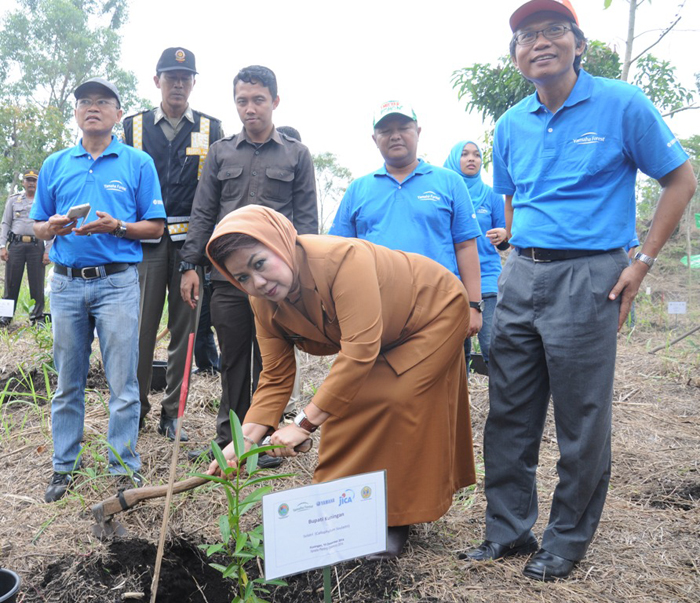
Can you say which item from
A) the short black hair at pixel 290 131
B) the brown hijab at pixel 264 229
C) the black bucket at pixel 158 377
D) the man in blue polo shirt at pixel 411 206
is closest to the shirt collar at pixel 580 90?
the man in blue polo shirt at pixel 411 206

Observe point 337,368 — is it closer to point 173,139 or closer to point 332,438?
point 332,438

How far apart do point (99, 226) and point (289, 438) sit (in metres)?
1.57

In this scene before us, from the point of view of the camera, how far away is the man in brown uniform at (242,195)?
10.6 feet

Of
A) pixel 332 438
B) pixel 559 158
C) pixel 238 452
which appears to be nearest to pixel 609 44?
pixel 559 158

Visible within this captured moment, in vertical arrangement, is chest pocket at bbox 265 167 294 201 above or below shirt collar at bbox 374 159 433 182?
below

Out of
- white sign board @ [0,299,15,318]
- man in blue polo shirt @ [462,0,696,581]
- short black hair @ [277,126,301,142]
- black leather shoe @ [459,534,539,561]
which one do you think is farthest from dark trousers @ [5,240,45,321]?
man in blue polo shirt @ [462,0,696,581]

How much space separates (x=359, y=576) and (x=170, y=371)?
199 cm

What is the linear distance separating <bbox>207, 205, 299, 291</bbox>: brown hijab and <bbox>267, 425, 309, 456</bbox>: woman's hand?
1.63 ft

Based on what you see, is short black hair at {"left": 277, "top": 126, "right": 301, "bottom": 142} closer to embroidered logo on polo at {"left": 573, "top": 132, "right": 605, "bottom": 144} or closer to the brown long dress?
the brown long dress

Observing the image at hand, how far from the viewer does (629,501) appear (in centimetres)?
301

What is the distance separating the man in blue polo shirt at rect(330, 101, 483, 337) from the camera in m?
3.05

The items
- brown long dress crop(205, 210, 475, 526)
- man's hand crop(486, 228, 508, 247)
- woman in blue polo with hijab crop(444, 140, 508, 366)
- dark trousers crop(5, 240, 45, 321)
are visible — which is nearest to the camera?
brown long dress crop(205, 210, 475, 526)

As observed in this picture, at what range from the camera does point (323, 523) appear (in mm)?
1621

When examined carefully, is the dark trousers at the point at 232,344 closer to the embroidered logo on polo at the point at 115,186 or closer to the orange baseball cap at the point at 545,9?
the embroidered logo on polo at the point at 115,186
